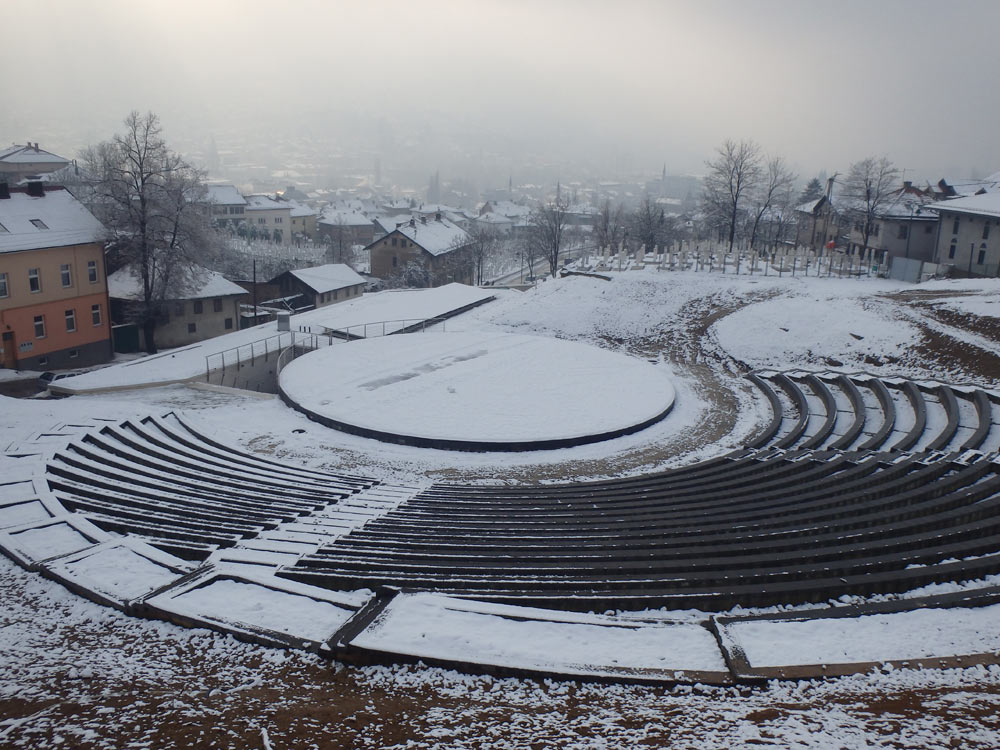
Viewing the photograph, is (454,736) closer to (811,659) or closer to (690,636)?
(690,636)

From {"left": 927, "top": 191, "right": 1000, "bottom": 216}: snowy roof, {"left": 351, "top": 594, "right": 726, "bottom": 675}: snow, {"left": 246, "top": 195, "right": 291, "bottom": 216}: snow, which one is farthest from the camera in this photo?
{"left": 246, "top": 195, "right": 291, "bottom": 216}: snow

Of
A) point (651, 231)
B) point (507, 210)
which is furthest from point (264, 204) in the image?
point (651, 231)

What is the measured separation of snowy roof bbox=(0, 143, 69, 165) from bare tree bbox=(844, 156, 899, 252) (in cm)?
7155

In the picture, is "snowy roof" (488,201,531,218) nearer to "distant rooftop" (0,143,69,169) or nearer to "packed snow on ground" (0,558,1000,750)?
"distant rooftop" (0,143,69,169)

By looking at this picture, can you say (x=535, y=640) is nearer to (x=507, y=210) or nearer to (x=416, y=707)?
(x=416, y=707)

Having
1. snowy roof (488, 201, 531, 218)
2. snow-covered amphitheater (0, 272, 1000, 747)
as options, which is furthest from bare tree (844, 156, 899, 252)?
snowy roof (488, 201, 531, 218)

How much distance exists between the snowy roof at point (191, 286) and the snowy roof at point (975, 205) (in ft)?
128

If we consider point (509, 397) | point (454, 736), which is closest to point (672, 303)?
point (509, 397)

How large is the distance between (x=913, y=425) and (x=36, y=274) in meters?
33.2

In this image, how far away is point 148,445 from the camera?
672 inches

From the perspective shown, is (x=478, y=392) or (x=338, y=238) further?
(x=338, y=238)

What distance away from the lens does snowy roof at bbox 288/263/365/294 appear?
49219 millimetres

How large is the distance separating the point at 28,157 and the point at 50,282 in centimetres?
4687

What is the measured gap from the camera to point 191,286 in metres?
35.9
